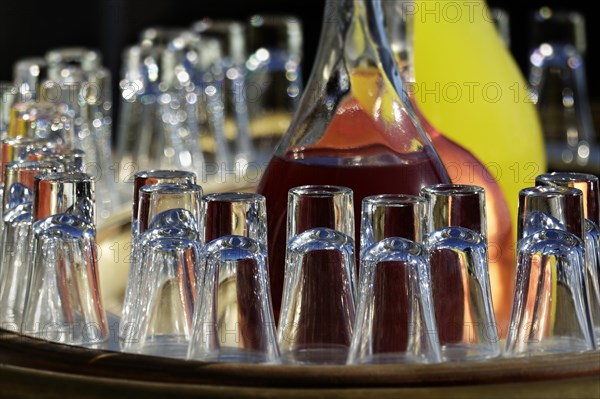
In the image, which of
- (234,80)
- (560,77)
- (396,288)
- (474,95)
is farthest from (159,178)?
(560,77)

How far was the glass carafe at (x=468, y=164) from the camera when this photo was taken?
0.52 m

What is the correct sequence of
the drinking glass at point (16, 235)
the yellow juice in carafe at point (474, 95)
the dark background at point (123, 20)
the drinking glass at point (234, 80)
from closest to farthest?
the drinking glass at point (16, 235) < the yellow juice in carafe at point (474, 95) < the drinking glass at point (234, 80) < the dark background at point (123, 20)

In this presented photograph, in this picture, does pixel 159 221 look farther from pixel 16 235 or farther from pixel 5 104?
pixel 5 104

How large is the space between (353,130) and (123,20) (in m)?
1.68

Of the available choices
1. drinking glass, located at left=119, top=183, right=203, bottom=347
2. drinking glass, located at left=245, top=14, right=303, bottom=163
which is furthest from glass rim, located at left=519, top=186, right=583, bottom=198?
drinking glass, located at left=245, top=14, right=303, bottom=163

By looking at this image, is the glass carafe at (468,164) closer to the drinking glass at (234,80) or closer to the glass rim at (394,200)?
the glass rim at (394,200)

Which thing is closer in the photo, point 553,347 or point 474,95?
point 553,347

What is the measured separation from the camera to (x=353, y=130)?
473 millimetres

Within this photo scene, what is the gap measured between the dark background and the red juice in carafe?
1.53m

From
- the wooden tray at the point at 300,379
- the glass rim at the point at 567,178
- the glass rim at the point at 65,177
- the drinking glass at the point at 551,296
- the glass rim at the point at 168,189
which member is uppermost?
the glass rim at the point at 65,177

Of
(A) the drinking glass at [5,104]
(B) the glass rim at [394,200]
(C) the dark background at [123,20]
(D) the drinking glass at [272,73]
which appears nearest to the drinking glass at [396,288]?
(B) the glass rim at [394,200]

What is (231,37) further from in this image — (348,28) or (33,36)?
(33,36)

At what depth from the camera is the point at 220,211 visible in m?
0.38

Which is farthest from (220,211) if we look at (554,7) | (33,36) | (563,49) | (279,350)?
(554,7)
